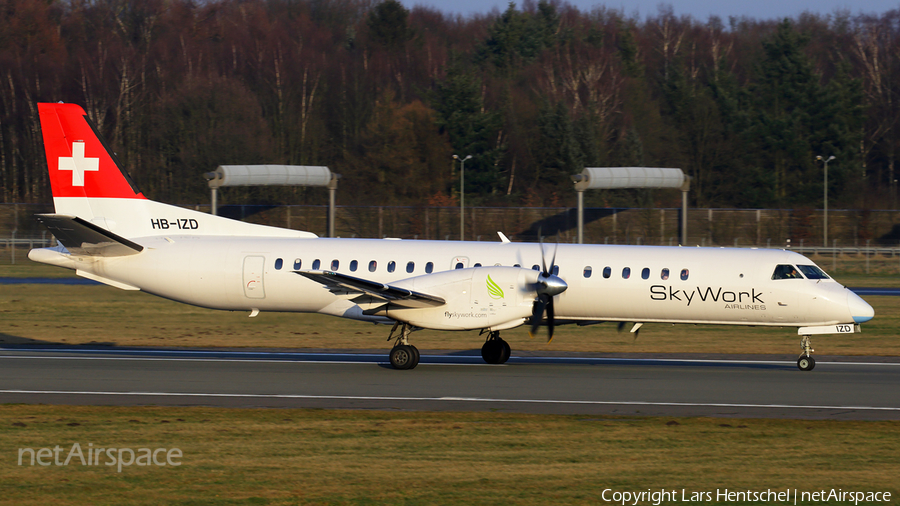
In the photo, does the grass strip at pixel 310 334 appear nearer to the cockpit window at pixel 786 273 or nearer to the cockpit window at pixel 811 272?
the cockpit window at pixel 811 272

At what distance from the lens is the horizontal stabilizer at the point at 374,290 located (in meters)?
17.8

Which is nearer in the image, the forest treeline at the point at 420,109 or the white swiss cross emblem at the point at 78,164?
the white swiss cross emblem at the point at 78,164

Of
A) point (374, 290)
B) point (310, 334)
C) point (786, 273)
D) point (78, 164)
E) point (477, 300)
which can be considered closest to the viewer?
point (374, 290)

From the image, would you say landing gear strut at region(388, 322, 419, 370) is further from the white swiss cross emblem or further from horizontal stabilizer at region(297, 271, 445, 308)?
the white swiss cross emblem

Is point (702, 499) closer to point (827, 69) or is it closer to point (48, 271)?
point (48, 271)

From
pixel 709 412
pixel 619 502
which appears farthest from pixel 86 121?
pixel 619 502

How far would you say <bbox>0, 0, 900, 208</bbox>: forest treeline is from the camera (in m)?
71.7

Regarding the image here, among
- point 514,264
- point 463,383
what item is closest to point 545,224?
point 514,264

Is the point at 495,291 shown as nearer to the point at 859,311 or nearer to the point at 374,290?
Answer: the point at 374,290

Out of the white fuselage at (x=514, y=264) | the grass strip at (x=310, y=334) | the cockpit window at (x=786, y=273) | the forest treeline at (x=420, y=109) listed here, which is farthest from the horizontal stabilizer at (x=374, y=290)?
the forest treeline at (x=420, y=109)

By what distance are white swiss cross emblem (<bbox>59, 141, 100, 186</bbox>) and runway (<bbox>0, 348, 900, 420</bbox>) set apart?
4.33 meters

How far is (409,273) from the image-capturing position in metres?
20.2

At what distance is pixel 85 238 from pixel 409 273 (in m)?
7.46

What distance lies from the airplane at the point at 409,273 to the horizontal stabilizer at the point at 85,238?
3 centimetres
